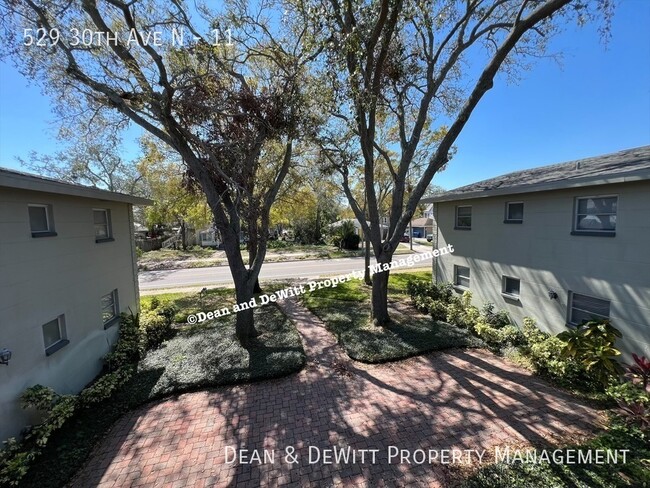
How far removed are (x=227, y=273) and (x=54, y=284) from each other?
14.2m

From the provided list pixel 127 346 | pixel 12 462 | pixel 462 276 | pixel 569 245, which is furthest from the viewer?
pixel 462 276

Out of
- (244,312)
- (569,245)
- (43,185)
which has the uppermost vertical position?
(43,185)

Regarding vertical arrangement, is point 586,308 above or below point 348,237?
below

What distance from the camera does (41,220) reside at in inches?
212

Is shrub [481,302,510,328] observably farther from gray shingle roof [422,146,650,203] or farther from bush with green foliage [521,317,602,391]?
gray shingle roof [422,146,650,203]

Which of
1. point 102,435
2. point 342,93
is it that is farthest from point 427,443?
point 342,93

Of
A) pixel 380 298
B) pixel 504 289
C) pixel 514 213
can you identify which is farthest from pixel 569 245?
pixel 380 298

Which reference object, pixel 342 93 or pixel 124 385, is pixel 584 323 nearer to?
pixel 342 93

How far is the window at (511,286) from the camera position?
27.2 ft

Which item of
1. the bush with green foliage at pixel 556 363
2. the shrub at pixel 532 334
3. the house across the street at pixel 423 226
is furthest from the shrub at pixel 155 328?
the house across the street at pixel 423 226

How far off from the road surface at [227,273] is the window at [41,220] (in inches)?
440

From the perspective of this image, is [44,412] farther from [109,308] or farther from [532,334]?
[532,334]

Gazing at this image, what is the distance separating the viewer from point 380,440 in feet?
14.5

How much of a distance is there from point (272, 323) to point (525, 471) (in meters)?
7.30
